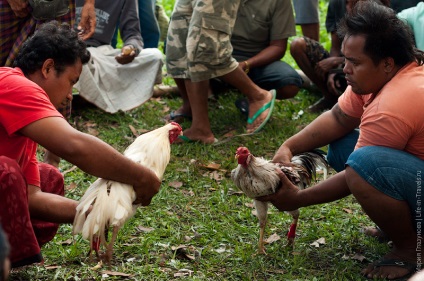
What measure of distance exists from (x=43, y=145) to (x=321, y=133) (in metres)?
1.96

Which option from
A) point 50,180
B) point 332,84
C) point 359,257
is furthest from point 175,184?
point 332,84

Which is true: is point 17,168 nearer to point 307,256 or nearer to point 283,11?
point 307,256

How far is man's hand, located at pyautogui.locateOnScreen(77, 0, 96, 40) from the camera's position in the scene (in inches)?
245

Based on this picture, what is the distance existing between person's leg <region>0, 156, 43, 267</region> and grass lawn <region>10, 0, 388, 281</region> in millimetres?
449

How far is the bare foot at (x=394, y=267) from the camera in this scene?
4.01 metres

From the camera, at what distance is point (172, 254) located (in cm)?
446

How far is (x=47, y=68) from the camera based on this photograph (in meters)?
3.88

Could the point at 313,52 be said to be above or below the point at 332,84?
above

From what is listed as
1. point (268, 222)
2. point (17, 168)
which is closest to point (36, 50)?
point (17, 168)

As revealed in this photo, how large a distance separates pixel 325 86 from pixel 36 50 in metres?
4.22

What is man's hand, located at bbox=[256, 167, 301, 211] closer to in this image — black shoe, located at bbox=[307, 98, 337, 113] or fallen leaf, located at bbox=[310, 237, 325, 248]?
fallen leaf, located at bbox=[310, 237, 325, 248]

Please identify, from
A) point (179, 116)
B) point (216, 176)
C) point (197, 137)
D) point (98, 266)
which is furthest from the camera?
point (179, 116)

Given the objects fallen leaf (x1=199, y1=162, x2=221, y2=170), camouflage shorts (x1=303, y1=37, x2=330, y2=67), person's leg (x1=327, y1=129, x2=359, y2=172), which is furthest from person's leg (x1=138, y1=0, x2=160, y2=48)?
person's leg (x1=327, y1=129, x2=359, y2=172)

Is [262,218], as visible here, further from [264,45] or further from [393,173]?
[264,45]
